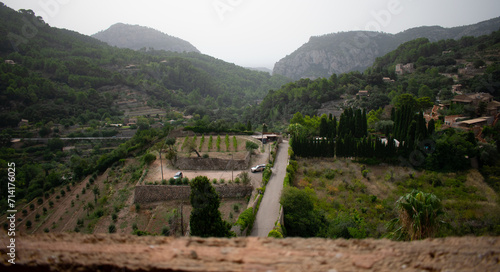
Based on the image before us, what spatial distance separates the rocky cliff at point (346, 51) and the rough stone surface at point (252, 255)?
5722 inches

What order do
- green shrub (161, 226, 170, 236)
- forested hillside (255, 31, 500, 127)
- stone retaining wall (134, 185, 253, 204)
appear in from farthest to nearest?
1. forested hillside (255, 31, 500, 127)
2. stone retaining wall (134, 185, 253, 204)
3. green shrub (161, 226, 170, 236)

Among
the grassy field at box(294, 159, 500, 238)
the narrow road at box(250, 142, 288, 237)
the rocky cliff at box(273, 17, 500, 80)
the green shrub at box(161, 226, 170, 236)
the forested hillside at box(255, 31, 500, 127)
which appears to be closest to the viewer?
the narrow road at box(250, 142, 288, 237)

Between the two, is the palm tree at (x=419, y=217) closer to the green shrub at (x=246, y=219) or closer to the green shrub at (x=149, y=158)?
the green shrub at (x=246, y=219)

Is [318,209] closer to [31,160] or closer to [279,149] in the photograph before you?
[279,149]

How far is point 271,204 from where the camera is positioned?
575 inches

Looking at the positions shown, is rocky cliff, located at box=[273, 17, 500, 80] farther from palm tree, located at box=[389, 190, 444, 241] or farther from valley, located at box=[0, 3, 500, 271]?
palm tree, located at box=[389, 190, 444, 241]

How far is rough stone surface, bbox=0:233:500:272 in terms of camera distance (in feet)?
5.58

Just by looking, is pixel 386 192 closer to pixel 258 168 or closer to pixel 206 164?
pixel 258 168

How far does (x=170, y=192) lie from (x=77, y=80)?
50.9 meters

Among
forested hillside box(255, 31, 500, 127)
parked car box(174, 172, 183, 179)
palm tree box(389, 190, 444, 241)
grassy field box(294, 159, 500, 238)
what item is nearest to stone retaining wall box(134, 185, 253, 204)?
parked car box(174, 172, 183, 179)

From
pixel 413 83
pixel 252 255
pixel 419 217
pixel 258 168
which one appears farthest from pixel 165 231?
pixel 413 83

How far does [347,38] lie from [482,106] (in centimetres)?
13695

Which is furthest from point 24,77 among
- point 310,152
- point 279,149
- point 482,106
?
point 482,106

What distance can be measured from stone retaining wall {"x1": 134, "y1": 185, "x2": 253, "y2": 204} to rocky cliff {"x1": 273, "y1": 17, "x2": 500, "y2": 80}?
133507 millimetres
